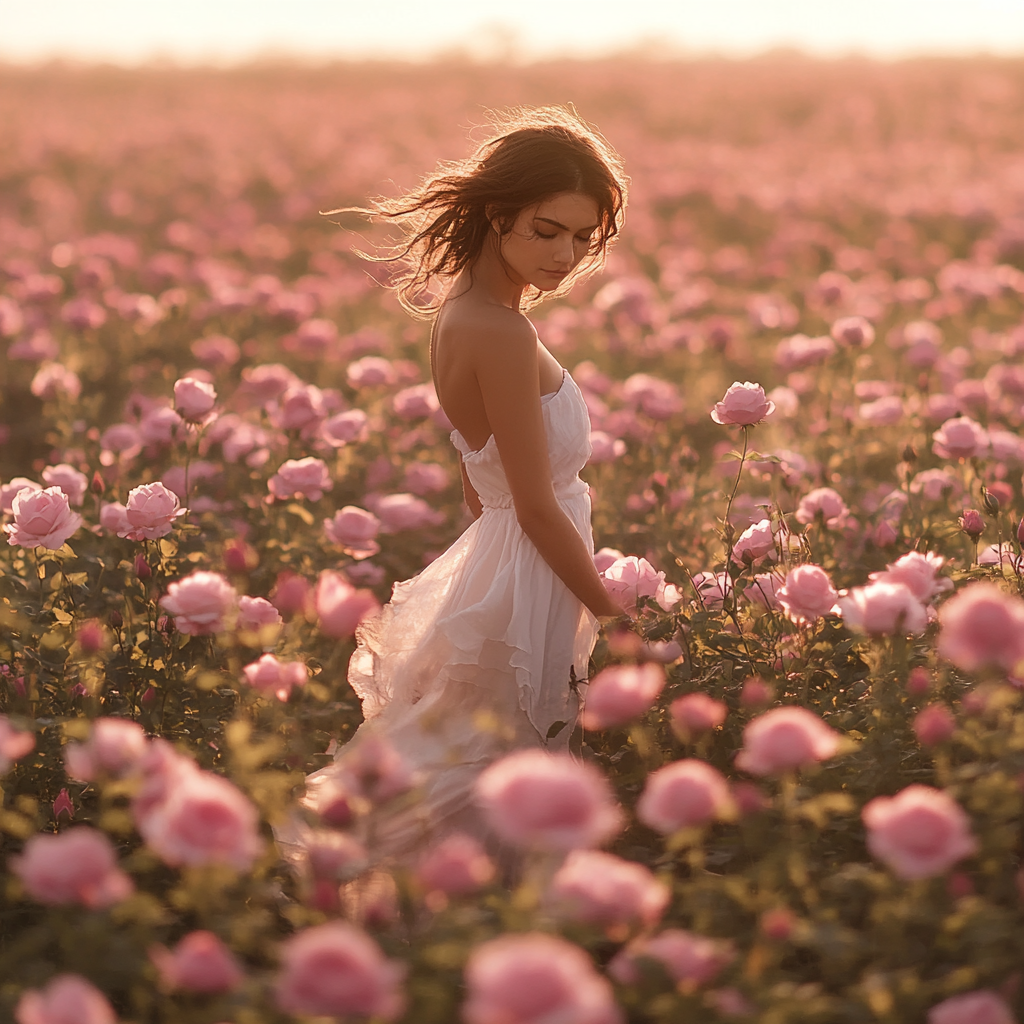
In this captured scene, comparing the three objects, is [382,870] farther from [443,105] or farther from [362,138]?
[443,105]

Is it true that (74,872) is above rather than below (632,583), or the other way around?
below

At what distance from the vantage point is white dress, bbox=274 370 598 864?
2438 mm

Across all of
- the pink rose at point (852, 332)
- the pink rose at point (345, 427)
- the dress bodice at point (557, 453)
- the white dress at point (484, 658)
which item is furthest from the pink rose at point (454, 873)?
the pink rose at point (852, 332)

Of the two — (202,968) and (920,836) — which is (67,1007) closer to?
(202,968)

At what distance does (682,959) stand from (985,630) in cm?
57

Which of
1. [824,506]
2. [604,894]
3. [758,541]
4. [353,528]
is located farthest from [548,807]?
[824,506]

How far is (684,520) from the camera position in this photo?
156 inches

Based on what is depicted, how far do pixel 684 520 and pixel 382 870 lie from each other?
1.94 metres

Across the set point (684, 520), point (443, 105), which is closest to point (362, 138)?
point (443, 105)

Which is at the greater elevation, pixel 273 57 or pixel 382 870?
pixel 273 57

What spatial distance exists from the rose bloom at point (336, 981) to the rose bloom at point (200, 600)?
0.95 m

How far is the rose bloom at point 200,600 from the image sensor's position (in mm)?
2063

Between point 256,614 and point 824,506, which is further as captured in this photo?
point 824,506

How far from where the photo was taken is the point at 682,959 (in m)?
1.35
